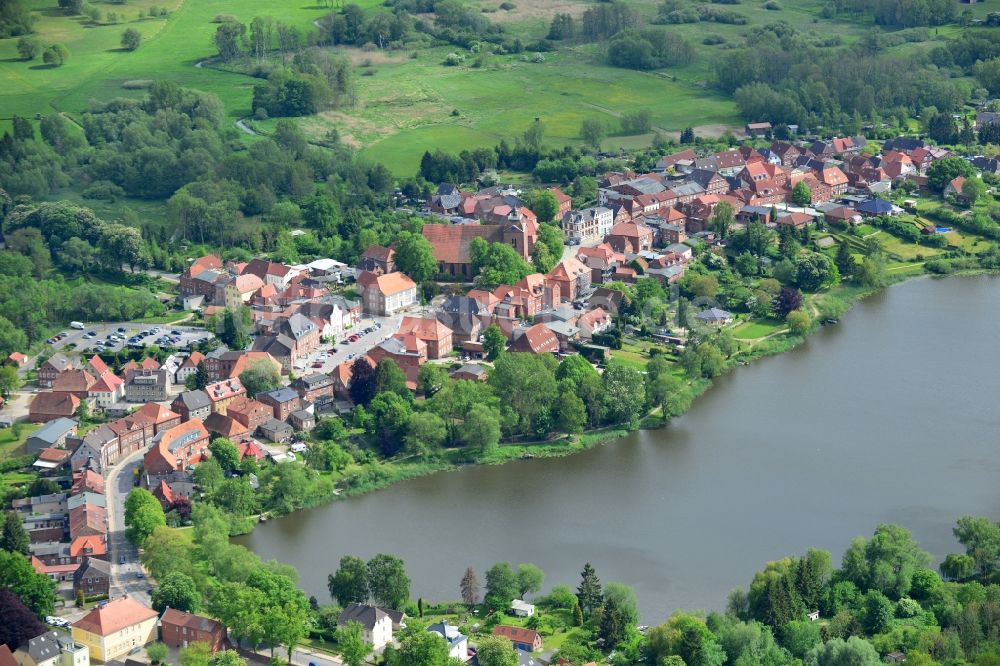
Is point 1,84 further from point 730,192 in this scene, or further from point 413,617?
point 413,617

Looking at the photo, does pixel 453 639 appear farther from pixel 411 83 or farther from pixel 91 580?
pixel 411 83

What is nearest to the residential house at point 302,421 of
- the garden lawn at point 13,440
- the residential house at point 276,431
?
the residential house at point 276,431

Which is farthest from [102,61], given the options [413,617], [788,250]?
[413,617]

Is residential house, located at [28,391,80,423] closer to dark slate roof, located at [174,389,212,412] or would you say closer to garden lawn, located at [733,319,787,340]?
dark slate roof, located at [174,389,212,412]

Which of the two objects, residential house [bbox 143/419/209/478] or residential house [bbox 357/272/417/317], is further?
residential house [bbox 357/272/417/317]

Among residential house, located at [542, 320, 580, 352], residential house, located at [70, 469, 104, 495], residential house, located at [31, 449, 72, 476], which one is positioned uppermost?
residential house, located at [542, 320, 580, 352]

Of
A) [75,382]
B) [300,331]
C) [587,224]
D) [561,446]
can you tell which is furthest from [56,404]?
[587,224]

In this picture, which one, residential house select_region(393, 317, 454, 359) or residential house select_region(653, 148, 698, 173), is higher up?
residential house select_region(653, 148, 698, 173)

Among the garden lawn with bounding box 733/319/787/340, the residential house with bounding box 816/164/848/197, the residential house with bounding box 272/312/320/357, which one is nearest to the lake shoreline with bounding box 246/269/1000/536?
the garden lawn with bounding box 733/319/787/340

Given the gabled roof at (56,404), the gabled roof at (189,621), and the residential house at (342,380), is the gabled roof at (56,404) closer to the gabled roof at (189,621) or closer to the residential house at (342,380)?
the residential house at (342,380)
